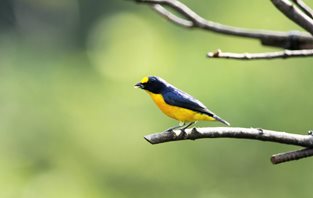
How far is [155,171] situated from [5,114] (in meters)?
1.25


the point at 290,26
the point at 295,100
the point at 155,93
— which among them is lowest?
the point at 295,100

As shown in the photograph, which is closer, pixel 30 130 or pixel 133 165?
pixel 133 165

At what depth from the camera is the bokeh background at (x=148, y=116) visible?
5.02 metres

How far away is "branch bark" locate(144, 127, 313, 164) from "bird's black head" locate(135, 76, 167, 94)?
25 cm

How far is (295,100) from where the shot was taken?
5.19 meters

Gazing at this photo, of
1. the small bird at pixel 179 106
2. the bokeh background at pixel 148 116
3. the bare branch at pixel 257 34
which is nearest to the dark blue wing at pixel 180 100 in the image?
the small bird at pixel 179 106

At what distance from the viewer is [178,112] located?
4.61 ft

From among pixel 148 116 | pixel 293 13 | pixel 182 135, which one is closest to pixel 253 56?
pixel 293 13

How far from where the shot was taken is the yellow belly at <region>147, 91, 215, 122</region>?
4.56 ft

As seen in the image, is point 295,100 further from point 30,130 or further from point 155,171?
point 30,130

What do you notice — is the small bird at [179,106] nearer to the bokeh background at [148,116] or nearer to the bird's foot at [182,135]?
the bird's foot at [182,135]

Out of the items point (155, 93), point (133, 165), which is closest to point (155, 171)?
point (133, 165)

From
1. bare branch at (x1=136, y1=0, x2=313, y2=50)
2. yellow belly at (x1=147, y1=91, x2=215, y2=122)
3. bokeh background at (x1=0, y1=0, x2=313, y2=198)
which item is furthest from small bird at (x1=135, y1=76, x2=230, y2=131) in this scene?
bokeh background at (x1=0, y1=0, x2=313, y2=198)

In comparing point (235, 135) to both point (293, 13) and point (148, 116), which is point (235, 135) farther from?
point (148, 116)
